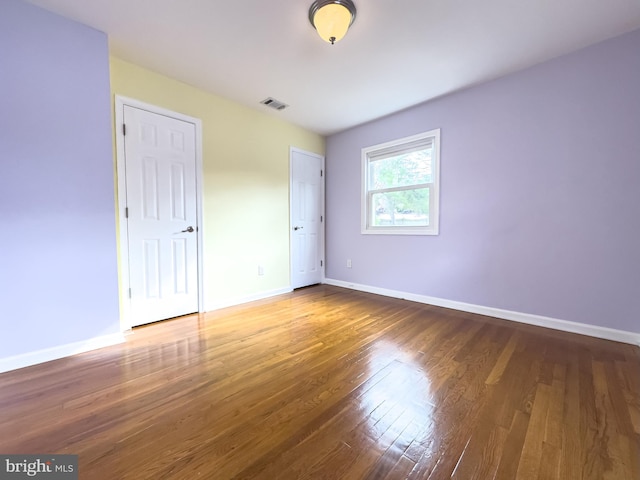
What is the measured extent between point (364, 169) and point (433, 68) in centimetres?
155

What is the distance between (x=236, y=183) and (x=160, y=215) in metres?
0.95

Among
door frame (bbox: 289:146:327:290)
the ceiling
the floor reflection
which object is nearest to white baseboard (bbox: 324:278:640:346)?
door frame (bbox: 289:146:327:290)

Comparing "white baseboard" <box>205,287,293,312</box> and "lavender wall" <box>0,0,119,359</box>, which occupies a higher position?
"lavender wall" <box>0,0,119,359</box>

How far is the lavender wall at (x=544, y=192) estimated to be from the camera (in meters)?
2.11

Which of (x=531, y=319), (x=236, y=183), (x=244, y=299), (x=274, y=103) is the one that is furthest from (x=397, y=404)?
(x=274, y=103)

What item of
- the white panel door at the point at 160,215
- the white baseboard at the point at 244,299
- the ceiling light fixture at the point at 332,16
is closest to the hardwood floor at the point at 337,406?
the white panel door at the point at 160,215

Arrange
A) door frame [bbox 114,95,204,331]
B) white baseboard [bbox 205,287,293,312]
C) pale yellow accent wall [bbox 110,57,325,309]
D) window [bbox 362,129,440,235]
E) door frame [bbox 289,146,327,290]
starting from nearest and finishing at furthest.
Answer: door frame [bbox 114,95,204,331] → pale yellow accent wall [bbox 110,57,325,309] → white baseboard [bbox 205,287,293,312] → window [bbox 362,129,440,235] → door frame [bbox 289,146,327,290]

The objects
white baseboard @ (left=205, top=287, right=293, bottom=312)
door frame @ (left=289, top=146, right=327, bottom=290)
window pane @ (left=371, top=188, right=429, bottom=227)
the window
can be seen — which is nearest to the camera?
white baseboard @ (left=205, top=287, right=293, bottom=312)

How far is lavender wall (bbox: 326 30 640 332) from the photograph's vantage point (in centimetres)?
211

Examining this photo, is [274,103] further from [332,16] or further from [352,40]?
[332,16]

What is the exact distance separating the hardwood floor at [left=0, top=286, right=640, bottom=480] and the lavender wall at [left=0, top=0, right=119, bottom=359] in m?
0.36

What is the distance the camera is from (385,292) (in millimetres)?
3664

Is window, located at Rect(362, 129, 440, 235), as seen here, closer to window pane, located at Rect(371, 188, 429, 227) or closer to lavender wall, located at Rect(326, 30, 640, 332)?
window pane, located at Rect(371, 188, 429, 227)

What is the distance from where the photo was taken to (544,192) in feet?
8.00
